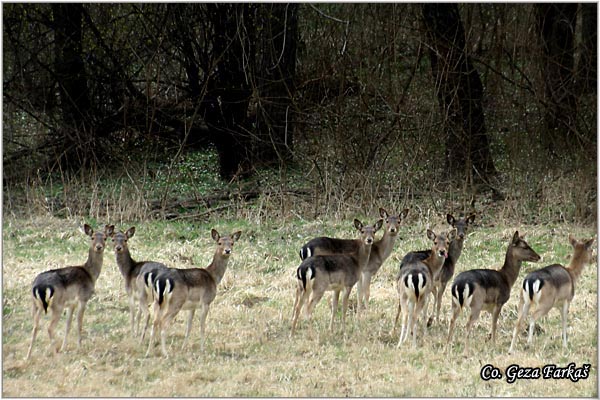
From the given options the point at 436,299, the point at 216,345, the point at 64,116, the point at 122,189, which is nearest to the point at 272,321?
the point at 216,345

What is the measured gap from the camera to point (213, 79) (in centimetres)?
1692

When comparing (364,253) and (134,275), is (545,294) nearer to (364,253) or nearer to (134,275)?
(364,253)

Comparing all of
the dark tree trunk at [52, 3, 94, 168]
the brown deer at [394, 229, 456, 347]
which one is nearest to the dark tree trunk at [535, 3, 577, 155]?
the brown deer at [394, 229, 456, 347]

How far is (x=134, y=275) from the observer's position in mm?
9148

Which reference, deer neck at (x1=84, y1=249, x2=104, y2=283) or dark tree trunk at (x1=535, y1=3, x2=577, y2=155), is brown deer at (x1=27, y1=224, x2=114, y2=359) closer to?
deer neck at (x1=84, y1=249, x2=104, y2=283)

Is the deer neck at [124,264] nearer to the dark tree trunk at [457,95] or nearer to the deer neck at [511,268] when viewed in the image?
the deer neck at [511,268]

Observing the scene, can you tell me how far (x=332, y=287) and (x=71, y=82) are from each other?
9.43m

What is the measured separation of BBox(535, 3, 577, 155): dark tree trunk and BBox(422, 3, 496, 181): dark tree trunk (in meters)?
1.08

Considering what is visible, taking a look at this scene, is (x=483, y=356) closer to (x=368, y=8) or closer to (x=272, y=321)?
(x=272, y=321)

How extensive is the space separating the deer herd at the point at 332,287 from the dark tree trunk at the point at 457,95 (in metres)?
5.80

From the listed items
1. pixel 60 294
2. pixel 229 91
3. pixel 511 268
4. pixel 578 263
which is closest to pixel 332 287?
pixel 511 268

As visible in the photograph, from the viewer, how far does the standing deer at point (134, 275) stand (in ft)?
28.3

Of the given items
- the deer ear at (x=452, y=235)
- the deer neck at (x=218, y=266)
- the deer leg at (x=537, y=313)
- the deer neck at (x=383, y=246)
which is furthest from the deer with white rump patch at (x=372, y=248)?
the deer leg at (x=537, y=313)

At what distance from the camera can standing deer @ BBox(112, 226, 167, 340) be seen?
862cm
